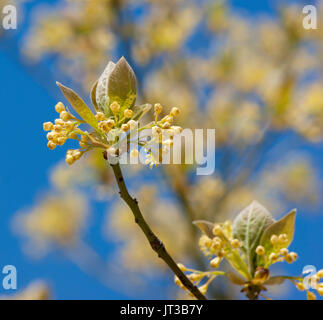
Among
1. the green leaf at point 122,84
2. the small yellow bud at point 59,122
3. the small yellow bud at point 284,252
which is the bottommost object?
the small yellow bud at point 284,252

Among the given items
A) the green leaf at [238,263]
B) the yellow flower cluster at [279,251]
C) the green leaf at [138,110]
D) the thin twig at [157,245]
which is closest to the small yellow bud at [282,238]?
the yellow flower cluster at [279,251]

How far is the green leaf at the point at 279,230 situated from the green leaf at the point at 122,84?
420 mm

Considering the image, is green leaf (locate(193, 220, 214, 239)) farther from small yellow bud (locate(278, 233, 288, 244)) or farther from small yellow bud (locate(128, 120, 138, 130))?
small yellow bud (locate(128, 120, 138, 130))

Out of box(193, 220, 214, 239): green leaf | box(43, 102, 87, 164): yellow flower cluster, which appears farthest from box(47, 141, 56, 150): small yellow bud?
box(193, 220, 214, 239): green leaf

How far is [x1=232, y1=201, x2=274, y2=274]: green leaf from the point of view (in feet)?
3.67

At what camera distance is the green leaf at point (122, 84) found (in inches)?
37.8

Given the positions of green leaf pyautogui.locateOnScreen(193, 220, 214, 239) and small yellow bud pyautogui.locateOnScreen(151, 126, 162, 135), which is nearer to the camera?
small yellow bud pyautogui.locateOnScreen(151, 126, 162, 135)

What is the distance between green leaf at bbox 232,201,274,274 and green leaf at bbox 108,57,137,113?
1.31 ft

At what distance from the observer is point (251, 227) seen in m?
1.13

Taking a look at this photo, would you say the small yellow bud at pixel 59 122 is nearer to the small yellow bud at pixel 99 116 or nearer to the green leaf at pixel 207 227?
the small yellow bud at pixel 99 116

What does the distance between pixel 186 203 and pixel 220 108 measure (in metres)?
1.25

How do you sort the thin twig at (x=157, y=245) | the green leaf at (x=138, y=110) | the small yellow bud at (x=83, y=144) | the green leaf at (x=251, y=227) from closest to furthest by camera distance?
the thin twig at (x=157, y=245) < the small yellow bud at (x=83, y=144) < the green leaf at (x=138, y=110) < the green leaf at (x=251, y=227)

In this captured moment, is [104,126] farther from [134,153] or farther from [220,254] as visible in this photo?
[220,254]
